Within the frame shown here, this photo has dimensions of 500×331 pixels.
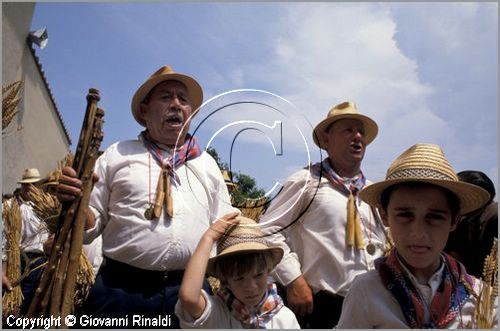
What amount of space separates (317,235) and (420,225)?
3.13 ft

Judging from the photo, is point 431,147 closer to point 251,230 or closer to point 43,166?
point 251,230

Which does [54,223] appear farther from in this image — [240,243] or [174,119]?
[240,243]

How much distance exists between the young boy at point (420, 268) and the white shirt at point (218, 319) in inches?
15.3

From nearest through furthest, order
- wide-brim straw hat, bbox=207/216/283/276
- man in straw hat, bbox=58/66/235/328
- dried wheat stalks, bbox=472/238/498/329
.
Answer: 1. dried wheat stalks, bbox=472/238/498/329
2. wide-brim straw hat, bbox=207/216/283/276
3. man in straw hat, bbox=58/66/235/328

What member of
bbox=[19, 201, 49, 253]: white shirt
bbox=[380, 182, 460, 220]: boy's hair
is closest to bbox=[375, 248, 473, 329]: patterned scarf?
bbox=[380, 182, 460, 220]: boy's hair

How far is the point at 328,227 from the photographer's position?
2.25 m

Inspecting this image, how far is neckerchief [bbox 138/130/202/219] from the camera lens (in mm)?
1981

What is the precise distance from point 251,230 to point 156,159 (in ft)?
1.91

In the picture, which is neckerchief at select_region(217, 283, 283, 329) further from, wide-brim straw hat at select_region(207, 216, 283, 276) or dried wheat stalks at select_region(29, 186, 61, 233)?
dried wheat stalks at select_region(29, 186, 61, 233)

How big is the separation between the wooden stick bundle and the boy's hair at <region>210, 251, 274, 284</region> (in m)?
0.52

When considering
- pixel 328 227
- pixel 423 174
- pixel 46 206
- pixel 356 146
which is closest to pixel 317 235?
pixel 328 227

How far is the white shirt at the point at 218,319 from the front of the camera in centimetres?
162

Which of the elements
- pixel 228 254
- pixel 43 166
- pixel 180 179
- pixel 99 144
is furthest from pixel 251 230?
pixel 43 166

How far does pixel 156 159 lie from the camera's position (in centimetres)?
213
